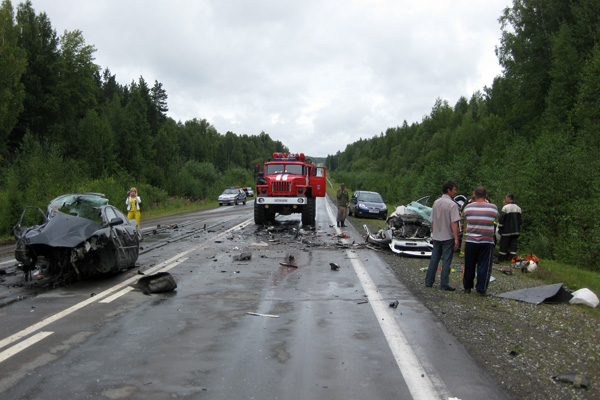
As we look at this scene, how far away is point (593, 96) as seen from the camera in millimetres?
28578

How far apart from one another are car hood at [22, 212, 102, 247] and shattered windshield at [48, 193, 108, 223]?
879mm

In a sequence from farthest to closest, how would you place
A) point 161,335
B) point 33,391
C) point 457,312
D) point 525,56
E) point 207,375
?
1. point 525,56
2. point 457,312
3. point 161,335
4. point 207,375
5. point 33,391

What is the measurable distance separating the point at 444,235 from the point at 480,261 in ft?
2.60

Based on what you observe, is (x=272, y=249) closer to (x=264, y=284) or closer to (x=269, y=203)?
(x=264, y=284)

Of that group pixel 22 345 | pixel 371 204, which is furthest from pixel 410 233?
pixel 371 204

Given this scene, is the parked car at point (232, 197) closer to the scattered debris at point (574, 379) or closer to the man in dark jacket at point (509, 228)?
the man in dark jacket at point (509, 228)

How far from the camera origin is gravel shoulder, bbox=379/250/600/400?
13.1 ft

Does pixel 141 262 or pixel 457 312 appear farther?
pixel 141 262

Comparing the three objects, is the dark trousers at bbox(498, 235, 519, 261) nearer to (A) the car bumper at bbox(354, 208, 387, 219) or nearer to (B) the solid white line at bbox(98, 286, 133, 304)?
(B) the solid white line at bbox(98, 286, 133, 304)

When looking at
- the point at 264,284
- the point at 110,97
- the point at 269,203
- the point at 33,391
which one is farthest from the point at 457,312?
the point at 110,97

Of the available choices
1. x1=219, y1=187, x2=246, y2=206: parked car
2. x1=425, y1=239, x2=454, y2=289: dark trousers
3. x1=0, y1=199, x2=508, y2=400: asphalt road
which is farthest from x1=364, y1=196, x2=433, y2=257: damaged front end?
x1=219, y1=187, x2=246, y2=206: parked car

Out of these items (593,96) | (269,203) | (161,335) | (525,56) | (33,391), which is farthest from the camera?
(525,56)

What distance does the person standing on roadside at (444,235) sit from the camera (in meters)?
8.05

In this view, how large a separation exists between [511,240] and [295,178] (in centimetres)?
1074
